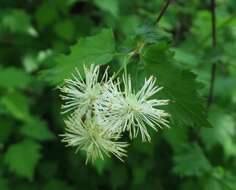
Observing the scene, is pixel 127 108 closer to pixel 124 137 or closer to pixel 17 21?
pixel 124 137

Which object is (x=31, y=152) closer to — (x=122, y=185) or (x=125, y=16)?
(x=122, y=185)

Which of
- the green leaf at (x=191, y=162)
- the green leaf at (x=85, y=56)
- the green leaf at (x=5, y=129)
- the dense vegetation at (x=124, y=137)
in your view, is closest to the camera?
the green leaf at (x=85, y=56)

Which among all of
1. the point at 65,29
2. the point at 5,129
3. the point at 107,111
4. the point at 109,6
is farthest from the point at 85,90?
the point at 65,29

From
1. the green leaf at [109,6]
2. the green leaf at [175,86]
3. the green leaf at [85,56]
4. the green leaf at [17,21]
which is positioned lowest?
the green leaf at [175,86]

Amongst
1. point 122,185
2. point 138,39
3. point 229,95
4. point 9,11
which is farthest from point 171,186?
point 138,39

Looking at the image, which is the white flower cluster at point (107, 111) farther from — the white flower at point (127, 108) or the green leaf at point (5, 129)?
the green leaf at point (5, 129)

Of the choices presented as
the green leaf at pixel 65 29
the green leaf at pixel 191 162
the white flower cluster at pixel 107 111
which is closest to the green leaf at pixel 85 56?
the white flower cluster at pixel 107 111

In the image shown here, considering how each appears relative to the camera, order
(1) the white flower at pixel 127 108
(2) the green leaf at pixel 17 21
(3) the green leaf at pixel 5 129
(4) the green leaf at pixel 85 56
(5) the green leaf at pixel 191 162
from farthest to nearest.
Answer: (2) the green leaf at pixel 17 21
(3) the green leaf at pixel 5 129
(5) the green leaf at pixel 191 162
(4) the green leaf at pixel 85 56
(1) the white flower at pixel 127 108
